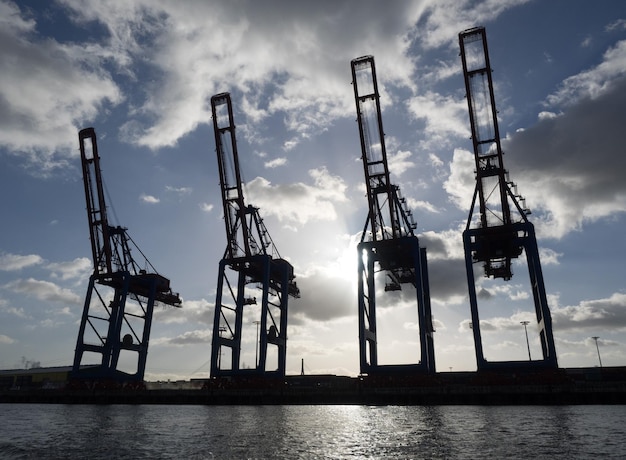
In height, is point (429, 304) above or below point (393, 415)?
above

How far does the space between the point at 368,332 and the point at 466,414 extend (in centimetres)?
2020

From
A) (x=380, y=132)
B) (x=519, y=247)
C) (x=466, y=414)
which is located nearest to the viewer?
(x=466, y=414)

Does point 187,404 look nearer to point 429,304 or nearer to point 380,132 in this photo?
point 429,304

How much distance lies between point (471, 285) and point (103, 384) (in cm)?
4877

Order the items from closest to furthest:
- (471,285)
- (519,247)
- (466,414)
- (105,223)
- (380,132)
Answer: (466,414)
(471,285)
(519,247)
(380,132)
(105,223)

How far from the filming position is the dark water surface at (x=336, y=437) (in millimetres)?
19578

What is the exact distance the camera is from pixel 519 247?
5359cm

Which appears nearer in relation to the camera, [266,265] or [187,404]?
[187,404]

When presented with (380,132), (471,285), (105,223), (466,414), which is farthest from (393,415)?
(105,223)

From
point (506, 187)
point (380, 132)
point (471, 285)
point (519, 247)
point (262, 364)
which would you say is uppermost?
point (380, 132)

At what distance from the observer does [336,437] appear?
24844mm

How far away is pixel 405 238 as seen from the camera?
5709cm

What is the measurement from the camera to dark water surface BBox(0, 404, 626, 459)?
19578 millimetres

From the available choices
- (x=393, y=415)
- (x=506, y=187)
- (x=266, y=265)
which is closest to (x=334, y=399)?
(x=393, y=415)
